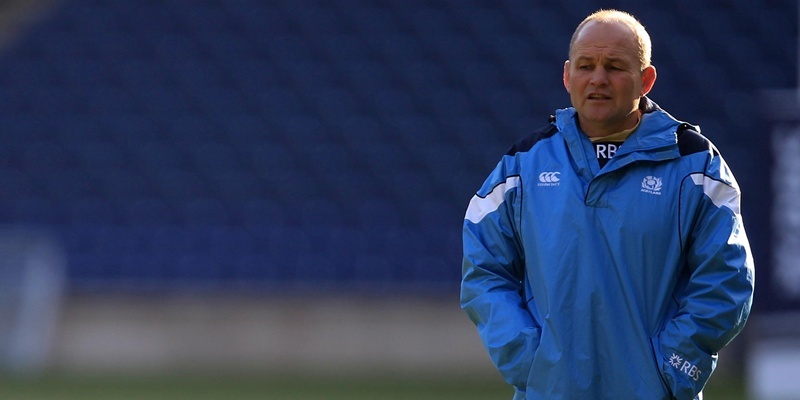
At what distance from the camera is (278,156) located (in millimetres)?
10680

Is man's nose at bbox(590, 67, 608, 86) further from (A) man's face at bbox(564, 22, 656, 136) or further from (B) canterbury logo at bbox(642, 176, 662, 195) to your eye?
(B) canterbury logo at bbox(642, 176, 662, 195)

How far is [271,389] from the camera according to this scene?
27.9ft

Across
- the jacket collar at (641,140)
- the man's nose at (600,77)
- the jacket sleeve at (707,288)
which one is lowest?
the jacket sleeve at (707,288)

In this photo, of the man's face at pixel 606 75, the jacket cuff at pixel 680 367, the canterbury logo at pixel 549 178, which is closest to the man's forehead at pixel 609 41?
the man's face at pixel 606 75

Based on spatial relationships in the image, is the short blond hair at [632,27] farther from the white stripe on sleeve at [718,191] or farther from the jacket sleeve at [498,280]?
the jacket sleeve at [498,280]

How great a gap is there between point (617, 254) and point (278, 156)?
314 inches

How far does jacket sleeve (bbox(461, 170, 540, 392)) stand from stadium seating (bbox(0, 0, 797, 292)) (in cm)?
678

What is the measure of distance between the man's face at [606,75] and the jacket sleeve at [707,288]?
24 centimetres

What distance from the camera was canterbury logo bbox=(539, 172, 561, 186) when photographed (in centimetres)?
296

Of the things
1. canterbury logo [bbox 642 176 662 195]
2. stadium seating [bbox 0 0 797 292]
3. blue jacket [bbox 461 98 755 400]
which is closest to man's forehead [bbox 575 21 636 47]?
blue jacket [bbox 461 98 755 400]

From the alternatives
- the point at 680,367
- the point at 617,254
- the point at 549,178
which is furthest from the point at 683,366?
the point at 549,178

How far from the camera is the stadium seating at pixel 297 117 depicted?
10.2m

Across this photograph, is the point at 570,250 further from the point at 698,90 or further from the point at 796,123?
the point at 698,90

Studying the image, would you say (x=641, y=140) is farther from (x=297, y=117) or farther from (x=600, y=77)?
(x=297, y=117)
